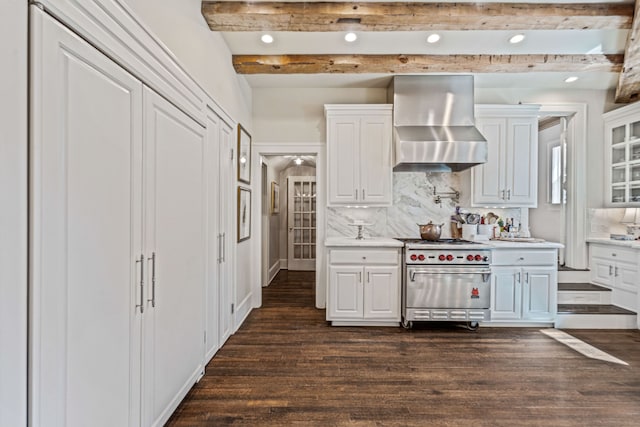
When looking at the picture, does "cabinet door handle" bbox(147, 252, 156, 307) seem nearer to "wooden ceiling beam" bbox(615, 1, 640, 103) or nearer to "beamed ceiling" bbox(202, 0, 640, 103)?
"beamed ceiling" bbox(202, 0, 640, 103)

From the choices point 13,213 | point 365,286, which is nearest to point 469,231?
point 365,286

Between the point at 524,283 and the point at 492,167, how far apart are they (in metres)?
1.43

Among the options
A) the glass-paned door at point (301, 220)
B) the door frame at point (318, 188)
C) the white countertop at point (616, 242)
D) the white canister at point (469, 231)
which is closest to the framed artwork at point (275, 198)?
the glass-paned door at point (301, 220)

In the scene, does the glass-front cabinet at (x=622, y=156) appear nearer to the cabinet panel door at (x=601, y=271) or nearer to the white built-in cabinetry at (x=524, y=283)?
the cabinet panel door at (x=601, y=271)

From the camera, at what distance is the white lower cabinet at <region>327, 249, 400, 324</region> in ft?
12.1

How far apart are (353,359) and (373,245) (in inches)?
49.6

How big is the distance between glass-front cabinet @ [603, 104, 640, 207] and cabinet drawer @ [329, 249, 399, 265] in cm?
305

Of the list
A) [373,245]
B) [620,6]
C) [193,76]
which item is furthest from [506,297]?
[193,76]

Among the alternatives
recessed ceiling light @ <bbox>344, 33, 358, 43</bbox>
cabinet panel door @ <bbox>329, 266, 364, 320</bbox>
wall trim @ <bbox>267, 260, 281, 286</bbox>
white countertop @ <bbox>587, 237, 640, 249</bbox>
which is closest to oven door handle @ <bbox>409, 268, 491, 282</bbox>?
cabinet panel door @ <bbox>329, 266, 364, 320</bbox>

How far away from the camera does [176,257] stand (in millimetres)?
2057

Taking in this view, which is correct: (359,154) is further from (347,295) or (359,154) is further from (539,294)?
(539,294)

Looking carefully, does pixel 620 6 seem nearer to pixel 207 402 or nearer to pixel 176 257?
pixel 176 257

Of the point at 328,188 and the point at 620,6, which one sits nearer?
the point at 620,6

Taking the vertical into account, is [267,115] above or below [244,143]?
above
